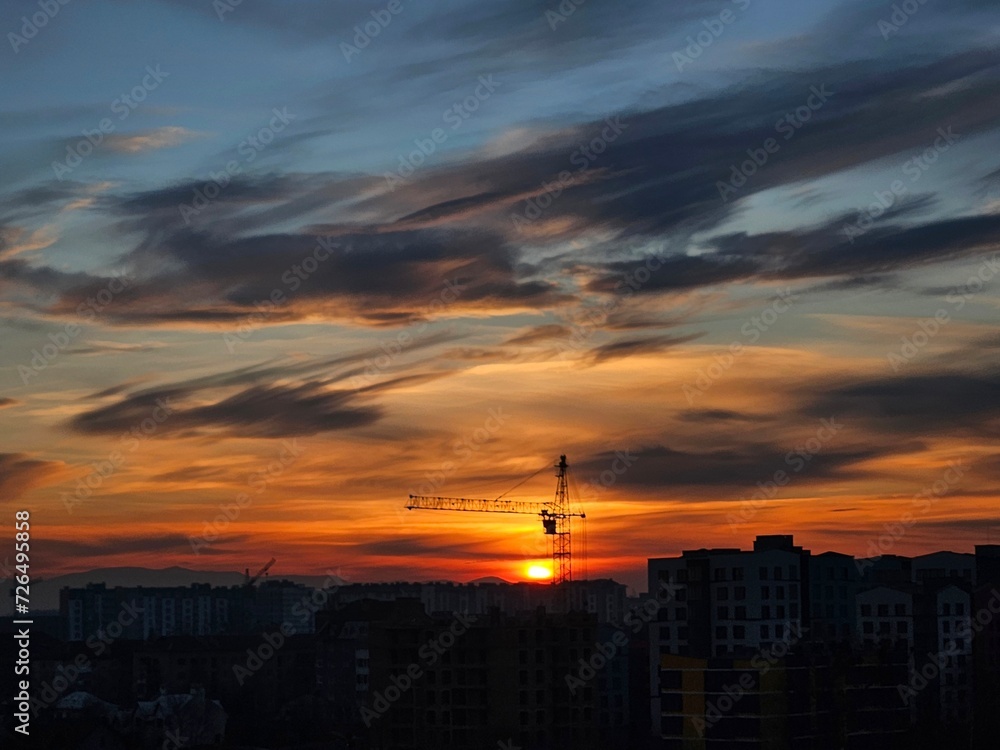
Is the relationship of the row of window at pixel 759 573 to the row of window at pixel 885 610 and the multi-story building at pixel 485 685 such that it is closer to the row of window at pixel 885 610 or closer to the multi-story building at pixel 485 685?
the row of window at pixel 885 610

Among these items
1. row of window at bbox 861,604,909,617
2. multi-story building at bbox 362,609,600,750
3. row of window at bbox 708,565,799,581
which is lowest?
multi-story building at bbox 362,609,600,750

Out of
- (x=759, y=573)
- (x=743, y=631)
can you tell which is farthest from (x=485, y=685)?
(x=759, y=573)

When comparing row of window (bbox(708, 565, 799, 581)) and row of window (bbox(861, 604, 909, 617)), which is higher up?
row of window (bbox(708, 565, 799, 581))

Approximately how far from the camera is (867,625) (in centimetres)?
8031

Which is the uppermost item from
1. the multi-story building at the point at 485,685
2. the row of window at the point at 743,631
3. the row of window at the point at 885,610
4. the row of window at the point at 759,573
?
the row of window at the point at 759,573

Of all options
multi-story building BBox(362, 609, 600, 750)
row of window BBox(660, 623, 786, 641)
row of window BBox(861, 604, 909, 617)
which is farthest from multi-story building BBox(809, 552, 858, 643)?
multi-story building BBox(362, 609, 600, 750)

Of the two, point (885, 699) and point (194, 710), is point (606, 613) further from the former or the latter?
point (885, 699)

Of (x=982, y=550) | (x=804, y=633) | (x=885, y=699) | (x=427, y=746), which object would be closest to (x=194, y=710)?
(x=427, y=746)

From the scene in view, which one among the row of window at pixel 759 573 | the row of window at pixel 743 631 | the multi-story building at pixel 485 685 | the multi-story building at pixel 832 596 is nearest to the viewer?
the multi-story building at pixel 485 685

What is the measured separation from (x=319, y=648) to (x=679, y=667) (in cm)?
5339

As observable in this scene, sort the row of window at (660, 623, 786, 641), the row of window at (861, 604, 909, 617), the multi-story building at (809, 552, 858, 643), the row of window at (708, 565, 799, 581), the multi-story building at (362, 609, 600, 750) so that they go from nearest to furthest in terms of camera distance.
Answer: the multi-story building at (362, 609, 600, 750), the row of window at (660, 623, 786, 641), the row of window at (708, 565, 799, 581), the multi-story building at (809, 552, 858, 643), the row of window at (861, 604, 909, 617)

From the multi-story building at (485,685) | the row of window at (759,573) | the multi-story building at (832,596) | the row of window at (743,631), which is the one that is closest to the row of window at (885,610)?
the multi-story building at (832,596)

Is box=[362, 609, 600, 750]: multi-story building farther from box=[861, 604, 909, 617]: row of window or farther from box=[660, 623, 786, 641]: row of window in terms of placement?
box=[861, 604, 909, 617]: row of window

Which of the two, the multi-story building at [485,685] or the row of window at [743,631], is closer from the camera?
the multi-story building at [485,685]
